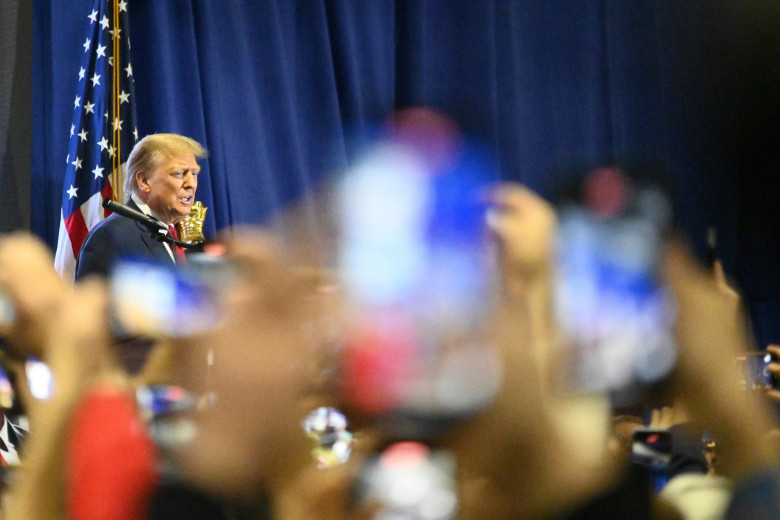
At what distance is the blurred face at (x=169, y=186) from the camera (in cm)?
213

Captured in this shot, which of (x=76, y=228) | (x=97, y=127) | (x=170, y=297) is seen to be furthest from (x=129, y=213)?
(x=97, y=127)

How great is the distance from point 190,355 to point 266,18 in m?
3.00

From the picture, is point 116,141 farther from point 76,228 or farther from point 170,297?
point 170,297

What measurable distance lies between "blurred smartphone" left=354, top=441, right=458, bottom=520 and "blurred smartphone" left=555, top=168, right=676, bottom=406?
0.11m

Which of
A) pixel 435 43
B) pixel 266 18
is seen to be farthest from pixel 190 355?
pixel 435 43

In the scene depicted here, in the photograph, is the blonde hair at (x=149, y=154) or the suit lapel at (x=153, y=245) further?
the blonde hair at (x=149, y=154)

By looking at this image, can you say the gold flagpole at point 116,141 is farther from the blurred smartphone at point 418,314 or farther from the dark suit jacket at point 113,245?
the blurred smartphone at point 418,314

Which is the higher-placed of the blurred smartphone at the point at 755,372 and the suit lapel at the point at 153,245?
the suit lapel at the point at 153,245

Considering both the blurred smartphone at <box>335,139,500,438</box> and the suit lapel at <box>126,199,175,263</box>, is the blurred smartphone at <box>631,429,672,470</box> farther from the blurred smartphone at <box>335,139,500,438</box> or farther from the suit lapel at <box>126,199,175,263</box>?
the suit lapel at <box>126,199,175,263</box>

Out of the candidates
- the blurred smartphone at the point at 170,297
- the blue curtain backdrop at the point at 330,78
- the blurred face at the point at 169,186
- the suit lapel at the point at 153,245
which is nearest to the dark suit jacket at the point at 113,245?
the suit lapel at the point at 153,245

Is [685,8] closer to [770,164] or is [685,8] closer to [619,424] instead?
[770,164]

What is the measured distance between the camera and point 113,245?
196 centimetres

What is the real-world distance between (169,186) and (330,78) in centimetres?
150

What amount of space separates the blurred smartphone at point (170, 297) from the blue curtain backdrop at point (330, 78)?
162 cm
